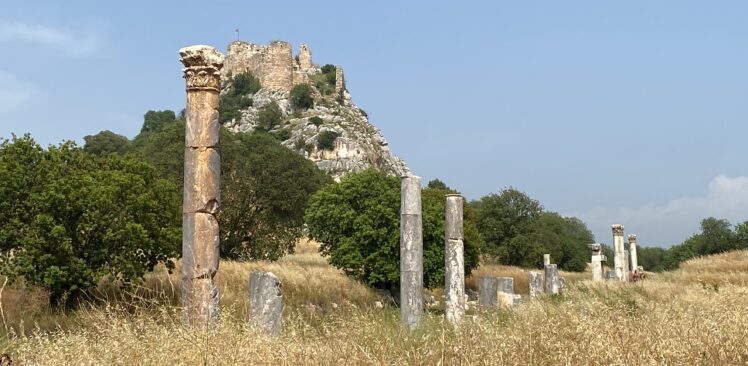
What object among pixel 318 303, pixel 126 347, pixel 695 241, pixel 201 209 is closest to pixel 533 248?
pixel 695 241

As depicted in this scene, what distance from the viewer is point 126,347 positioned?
19.8ft

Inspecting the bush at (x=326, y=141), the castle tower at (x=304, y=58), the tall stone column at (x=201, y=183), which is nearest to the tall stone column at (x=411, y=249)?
the tall stone column at (x=201, y=183)

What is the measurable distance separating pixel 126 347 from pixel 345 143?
7669 centimetres

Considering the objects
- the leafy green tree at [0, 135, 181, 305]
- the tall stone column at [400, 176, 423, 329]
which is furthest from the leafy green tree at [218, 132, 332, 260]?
the tall stone column at [400, 176, 423, 329]

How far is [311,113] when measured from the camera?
94.8m

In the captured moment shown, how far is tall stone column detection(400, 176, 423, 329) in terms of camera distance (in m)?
13.6

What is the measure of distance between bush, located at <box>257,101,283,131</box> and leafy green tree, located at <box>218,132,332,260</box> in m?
50.5

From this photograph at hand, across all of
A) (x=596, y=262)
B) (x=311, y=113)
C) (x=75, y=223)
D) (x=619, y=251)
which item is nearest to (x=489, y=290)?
(x=75, y=223)

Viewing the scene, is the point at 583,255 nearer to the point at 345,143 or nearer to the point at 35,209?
the point at 345,143

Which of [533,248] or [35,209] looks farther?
[533,248]

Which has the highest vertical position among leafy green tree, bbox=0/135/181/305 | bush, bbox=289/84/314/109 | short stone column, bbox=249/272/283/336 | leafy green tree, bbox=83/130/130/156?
bush, bbox=289/84/314/109

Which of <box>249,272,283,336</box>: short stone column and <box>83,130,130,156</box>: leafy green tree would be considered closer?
<box>249,272,283,336</box>: short stone column

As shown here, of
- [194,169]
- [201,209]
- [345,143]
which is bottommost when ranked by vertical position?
[201,209]

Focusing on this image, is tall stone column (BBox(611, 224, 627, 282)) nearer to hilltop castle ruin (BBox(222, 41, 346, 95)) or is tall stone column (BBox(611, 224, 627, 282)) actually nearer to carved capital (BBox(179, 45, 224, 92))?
carved capital (BBox(179, 45, 224, 92))
